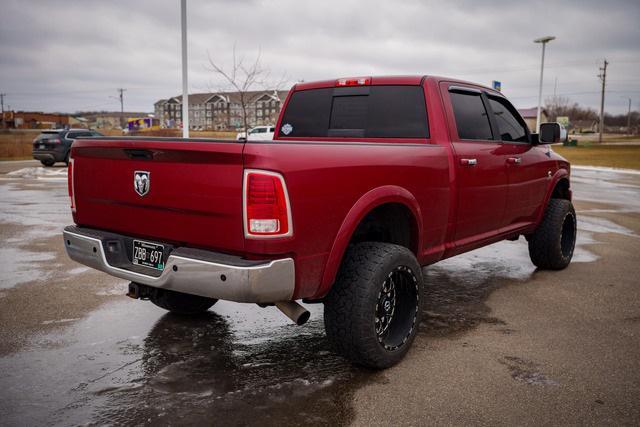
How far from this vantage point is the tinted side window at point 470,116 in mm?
4422

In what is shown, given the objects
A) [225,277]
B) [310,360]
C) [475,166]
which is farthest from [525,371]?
[225,277]

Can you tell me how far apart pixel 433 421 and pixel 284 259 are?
3.76 ft

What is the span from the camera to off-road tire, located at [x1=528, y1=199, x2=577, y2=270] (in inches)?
231

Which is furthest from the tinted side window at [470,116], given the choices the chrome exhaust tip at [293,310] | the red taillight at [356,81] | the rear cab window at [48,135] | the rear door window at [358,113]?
the rear cab window at [48,135]

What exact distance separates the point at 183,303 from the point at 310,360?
1.30 m

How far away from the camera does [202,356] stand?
145 inches

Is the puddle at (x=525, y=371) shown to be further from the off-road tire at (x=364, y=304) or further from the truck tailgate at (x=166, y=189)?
the truck tailgate at (x=166, y=189)

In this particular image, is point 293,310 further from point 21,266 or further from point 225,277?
point 21,266

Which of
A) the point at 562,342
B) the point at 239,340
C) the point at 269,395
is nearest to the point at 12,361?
the point at 239,340

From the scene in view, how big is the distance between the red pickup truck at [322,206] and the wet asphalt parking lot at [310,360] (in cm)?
32

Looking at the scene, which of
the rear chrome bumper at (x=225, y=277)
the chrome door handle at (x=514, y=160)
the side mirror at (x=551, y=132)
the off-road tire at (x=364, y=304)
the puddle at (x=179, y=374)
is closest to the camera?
the rear chrome bumper at (x=225, y=277)

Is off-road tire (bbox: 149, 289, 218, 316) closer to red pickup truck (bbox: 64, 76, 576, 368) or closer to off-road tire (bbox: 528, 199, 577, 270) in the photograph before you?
red pickup truck (bbox: 64, 76, 576, 368)

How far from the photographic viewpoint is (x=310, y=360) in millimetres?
3633

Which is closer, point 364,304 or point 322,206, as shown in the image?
point 322,206
